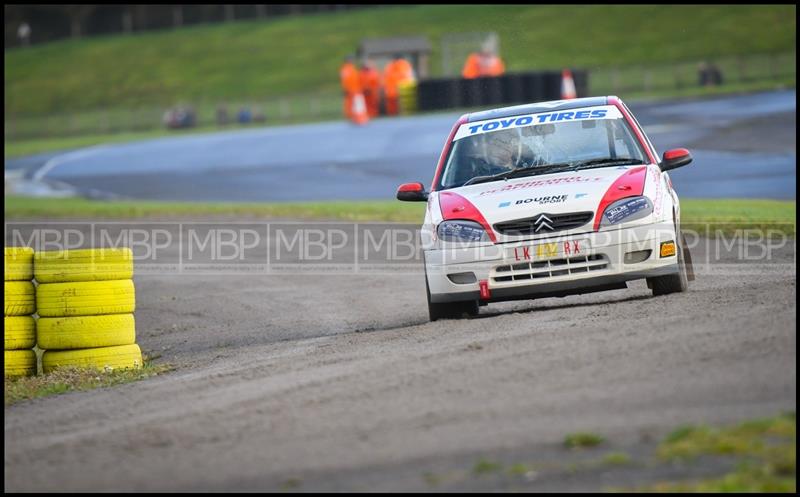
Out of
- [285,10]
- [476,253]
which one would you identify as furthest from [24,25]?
[476,253]

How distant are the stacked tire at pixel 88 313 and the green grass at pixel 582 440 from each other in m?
5.10

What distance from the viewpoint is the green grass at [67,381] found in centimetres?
877

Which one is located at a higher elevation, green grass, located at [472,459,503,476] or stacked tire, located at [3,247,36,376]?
stacked tire, located at [3,247,36,376]

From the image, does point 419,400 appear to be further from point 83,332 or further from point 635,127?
point 635,127

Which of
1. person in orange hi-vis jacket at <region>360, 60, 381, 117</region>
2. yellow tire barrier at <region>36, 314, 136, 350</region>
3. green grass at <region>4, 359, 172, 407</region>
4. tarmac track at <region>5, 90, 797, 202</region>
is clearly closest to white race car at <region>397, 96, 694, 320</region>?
green grass at <region>4, 359, 172, 407</region>

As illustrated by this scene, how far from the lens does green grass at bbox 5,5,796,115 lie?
64.0m

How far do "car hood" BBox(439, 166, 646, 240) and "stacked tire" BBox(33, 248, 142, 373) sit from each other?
2587 mm

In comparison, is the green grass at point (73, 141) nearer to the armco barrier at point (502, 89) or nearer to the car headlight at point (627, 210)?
the armco barrier at point (502, 89)

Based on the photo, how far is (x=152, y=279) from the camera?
15.7 m

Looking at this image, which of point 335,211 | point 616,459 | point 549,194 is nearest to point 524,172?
point 549,194

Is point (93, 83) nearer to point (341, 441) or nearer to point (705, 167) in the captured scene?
point (705, 167)

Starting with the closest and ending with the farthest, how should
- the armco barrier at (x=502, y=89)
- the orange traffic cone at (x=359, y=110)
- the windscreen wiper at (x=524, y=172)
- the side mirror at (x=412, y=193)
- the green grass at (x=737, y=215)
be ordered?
the windscreen wiper at (x=524, y=172) → the side mirror at (x=412, y=193) → the green grass at (x=737, y=215) → the armco barrier at (x=502, y=89) → the orange traffic cone at (x=359, y=110)

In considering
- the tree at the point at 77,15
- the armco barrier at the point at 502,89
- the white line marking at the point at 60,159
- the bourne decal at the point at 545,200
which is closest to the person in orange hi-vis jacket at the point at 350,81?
the armco barrier at the point at 502,89

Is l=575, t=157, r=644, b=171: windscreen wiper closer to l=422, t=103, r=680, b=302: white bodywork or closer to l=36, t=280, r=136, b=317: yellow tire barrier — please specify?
l=422, t=103, r=680, b=302: white bodywork
